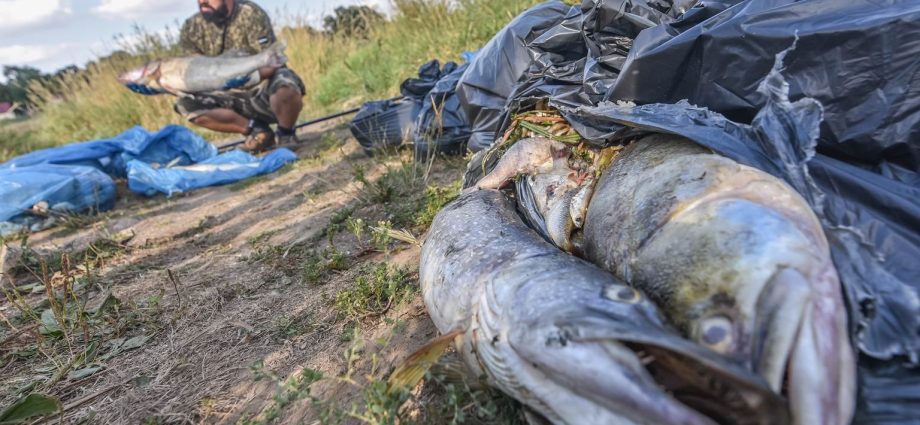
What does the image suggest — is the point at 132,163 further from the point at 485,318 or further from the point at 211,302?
the point at 485,318

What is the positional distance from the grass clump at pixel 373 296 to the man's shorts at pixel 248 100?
4.50 meters

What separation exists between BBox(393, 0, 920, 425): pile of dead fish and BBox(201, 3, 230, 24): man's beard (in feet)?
18.1

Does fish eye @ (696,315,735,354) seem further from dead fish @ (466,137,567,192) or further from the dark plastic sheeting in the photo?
dead fish @ (466,137,567,192)

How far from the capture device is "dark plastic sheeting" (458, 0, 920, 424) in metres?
1.16

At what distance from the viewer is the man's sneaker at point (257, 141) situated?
20.6 ft

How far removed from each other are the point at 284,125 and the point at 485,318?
5.56 m

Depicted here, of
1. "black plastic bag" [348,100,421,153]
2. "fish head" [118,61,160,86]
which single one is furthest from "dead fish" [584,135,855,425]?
"fish head" [118,61,160,86]

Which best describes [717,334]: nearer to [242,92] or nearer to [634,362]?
[634,362]

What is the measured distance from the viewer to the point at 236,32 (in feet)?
21.0

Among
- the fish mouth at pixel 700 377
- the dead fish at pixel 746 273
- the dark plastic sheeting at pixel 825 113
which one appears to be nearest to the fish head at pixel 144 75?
the dark plastic sheeting at pixel 825 113

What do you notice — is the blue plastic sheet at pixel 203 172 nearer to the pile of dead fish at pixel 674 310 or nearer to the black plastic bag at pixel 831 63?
the pile of dead fish at pixel 674 310

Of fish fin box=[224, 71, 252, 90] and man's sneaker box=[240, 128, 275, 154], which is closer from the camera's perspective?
fish fin box=[224, 71, 252, 90]

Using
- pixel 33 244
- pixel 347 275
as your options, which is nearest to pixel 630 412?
pixel 347 275

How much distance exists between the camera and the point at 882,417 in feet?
3.67
